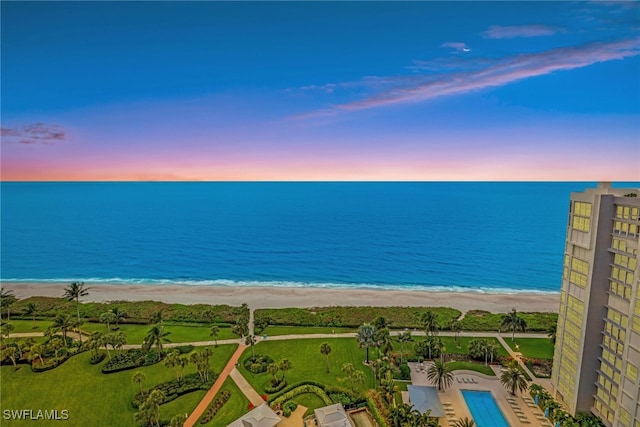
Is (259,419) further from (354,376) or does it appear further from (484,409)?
(484,409)

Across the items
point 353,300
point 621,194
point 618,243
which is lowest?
point 353,300

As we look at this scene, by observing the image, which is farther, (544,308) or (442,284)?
(442,284)

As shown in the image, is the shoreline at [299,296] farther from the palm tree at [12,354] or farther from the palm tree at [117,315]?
the palm tree at [12,354]

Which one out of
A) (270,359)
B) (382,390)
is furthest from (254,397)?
(382,390)

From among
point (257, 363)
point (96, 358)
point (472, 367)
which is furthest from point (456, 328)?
point (96, 358)

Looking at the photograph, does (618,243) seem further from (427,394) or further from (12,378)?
(12,378)

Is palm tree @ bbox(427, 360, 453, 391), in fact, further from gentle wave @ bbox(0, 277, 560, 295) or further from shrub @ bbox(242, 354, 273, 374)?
gentle wave @ bbox(0, 277, 560, 295)
